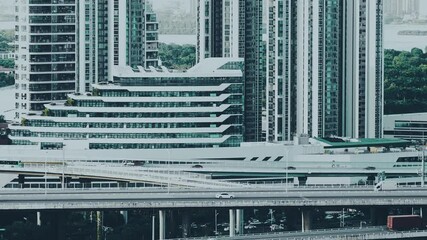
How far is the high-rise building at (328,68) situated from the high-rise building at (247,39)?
772 millimetres

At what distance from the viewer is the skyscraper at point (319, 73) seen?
331ft

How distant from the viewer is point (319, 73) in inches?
3971

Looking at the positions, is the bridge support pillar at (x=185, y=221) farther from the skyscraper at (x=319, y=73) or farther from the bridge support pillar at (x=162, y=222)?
the skyscraper at (x=319, y=73)

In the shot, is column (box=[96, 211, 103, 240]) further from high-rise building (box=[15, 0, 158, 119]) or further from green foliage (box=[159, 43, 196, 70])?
green foliage (box=[159, 43, 196, 70])

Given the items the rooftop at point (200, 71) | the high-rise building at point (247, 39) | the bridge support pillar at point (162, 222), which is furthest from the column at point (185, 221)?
the high-rise building at point (247, 39)

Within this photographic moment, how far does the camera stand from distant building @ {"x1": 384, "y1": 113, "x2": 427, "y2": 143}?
10988 centimetres

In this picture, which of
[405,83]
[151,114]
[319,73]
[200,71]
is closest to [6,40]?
[405,83]

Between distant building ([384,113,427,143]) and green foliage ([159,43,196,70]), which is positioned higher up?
green foliage ([159,43,196,70])

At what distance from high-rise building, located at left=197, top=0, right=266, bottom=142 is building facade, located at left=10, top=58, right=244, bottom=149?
6168mm

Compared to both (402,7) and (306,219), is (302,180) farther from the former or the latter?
(402,7)

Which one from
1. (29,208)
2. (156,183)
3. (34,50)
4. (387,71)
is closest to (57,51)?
(34,50)

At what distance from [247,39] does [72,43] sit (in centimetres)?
813

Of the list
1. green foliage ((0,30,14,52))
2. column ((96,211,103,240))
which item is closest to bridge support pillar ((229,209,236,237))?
column ((96,211,103,240))

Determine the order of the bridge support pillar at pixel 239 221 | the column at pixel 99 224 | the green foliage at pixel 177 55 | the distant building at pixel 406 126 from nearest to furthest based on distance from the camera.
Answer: the bridge support pillar at pixel 239 221 < the column at pixel 99 224 < the distant building at pixel 406 126 < the green foliage at pixel 177 55
